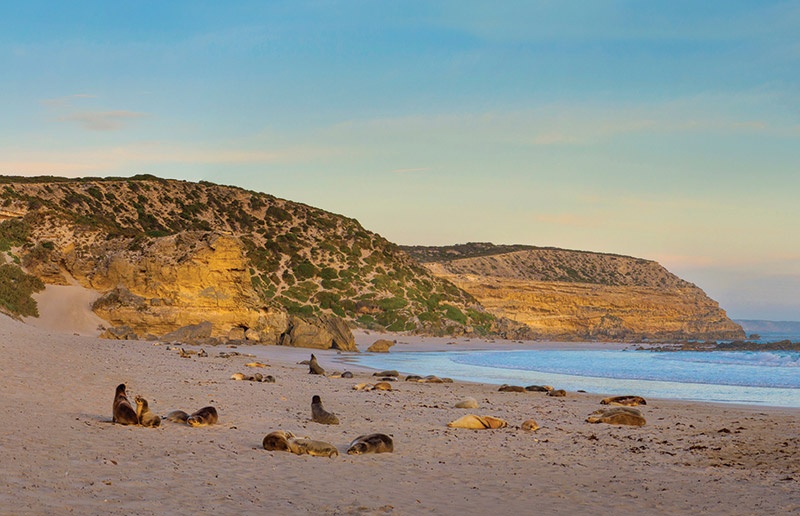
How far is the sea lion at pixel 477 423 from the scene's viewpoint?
36.0 ft

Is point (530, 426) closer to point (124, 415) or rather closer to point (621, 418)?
point (621, 418)

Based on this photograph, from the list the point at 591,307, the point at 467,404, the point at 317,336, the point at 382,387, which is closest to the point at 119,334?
the point at 317,336

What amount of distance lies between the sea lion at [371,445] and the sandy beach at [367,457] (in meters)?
0.15

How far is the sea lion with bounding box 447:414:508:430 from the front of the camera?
1097 centimetres

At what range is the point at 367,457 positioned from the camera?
8383 millimetres

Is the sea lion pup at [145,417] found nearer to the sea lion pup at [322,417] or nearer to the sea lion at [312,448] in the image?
the sea lion at [312,448]

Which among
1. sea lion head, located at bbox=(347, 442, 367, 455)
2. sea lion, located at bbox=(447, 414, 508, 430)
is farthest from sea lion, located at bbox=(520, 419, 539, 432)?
sea lion head, located at bbox=(347, 442, 367, 455)

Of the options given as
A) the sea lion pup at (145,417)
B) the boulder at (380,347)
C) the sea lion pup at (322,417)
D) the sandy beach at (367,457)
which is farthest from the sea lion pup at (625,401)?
the boulder at (380,347)

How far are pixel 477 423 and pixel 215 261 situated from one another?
84.7 ft

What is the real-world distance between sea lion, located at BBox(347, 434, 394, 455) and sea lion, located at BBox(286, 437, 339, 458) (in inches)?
9.9

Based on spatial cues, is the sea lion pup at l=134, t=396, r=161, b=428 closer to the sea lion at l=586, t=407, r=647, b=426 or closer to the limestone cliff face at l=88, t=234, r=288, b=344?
the sea lion at l=586, t=407, r=647, b=426

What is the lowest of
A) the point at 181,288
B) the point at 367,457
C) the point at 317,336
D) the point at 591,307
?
the point at 367,457

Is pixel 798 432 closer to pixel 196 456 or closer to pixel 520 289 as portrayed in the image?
pixel 196 456

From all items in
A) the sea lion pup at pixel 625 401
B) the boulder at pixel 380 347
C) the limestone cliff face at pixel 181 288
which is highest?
the limestone cliff face at pixel 181 288
